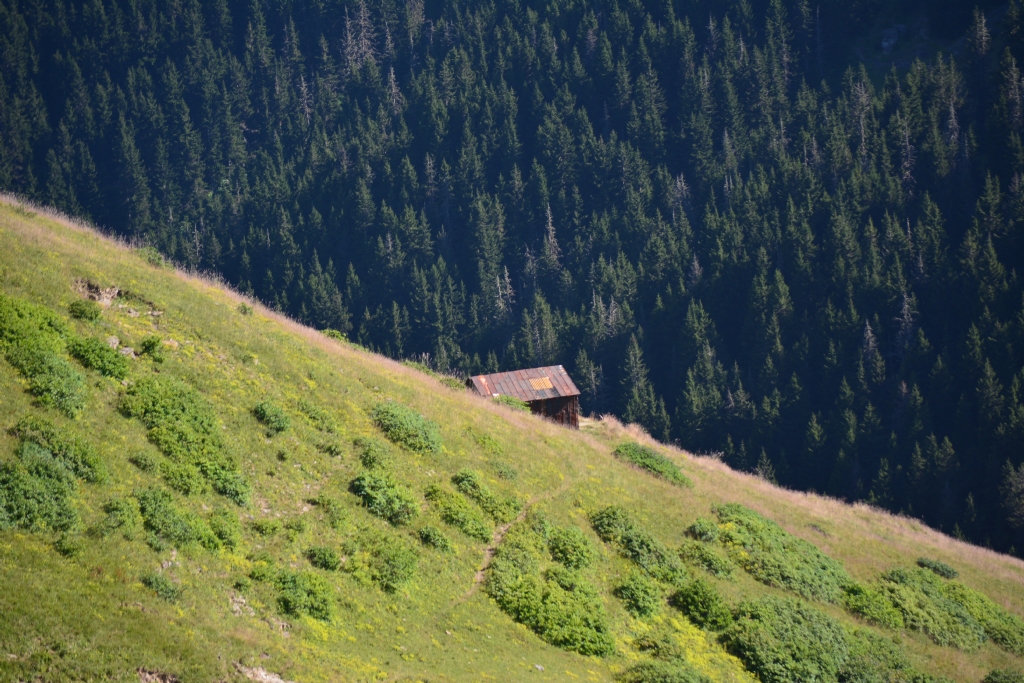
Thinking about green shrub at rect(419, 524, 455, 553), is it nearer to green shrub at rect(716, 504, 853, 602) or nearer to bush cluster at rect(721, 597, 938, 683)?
bush cluster at rect(721, 597, 938, 683)

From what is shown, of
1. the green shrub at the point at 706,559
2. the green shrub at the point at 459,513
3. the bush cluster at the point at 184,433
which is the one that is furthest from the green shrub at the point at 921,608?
the bush cluster at the point at 184,433

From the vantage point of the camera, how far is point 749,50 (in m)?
185

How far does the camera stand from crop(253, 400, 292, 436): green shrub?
28.0m

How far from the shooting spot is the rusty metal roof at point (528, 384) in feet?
168

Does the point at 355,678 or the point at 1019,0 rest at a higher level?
the point at 1019,0

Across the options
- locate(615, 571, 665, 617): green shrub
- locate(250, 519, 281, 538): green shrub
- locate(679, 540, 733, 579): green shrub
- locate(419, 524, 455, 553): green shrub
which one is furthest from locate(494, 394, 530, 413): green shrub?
locate(250, 519, 281, 538): green shrub

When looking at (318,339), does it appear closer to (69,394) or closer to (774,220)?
(69,394)

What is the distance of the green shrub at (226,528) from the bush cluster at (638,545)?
13.5 meters

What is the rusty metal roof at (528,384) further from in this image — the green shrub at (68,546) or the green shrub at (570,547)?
the green shrub at (68,546)

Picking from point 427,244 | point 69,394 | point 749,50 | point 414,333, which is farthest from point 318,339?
point 749,50

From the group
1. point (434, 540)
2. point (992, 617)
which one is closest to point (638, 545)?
point (434, 540)

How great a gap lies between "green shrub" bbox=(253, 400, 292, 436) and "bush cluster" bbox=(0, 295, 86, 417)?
5.52 meters

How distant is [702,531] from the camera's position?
1344 inches

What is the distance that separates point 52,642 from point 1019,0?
6800 inches
